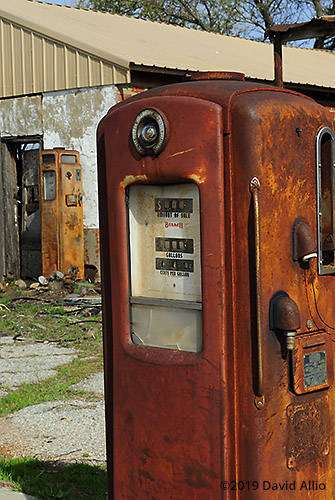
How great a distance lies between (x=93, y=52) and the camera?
39.4 ft

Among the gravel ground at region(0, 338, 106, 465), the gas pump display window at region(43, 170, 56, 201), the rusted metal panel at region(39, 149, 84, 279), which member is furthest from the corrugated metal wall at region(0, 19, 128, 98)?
the gravel ground at region(0, 338, 106, 465)

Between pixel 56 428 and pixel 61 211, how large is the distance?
22.7ft

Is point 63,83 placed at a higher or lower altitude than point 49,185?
higher

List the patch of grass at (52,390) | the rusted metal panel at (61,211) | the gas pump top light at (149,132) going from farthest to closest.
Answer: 1. the rusted metal panel at (61,211)
2. the patch of grass at (52,390)
3. the gas pump top light at (149,132)

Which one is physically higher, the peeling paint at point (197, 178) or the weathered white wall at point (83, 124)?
the weathered white wall at point (83, 124)

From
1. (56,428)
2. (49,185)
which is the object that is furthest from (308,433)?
(49,185)

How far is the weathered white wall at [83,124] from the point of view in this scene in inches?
482

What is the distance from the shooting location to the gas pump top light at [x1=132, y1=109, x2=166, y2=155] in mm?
2982

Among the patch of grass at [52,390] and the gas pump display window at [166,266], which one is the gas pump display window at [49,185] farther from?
the gas pump display window at [166,266]

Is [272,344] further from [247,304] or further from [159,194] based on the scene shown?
[159,194]

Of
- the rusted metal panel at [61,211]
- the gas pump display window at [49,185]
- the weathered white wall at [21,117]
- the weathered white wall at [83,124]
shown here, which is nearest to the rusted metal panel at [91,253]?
the weathered white wall at [83,124]

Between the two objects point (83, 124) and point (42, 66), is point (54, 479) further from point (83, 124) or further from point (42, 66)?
point (42, 66)

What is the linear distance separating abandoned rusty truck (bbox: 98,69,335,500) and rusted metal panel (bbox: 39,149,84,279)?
888 centimetres

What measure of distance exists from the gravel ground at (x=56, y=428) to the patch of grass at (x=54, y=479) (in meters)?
0.18
